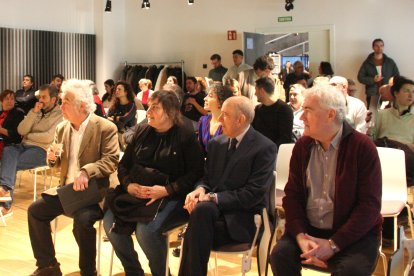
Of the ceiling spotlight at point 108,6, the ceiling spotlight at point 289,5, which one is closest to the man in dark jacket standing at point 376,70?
the ceiling spotlight at point 289,5

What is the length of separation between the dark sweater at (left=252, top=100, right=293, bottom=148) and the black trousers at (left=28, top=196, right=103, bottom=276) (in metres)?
1.65

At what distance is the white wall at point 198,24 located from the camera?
927cm

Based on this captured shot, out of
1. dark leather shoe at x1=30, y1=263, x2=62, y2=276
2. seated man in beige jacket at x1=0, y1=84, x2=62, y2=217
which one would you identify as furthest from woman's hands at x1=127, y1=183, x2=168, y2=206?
seated man in beige jacket at x1=0, y1=84, x2=62, y2=217

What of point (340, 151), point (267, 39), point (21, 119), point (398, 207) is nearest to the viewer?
point (340, 151)

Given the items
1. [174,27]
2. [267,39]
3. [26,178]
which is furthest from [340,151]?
[174,27]

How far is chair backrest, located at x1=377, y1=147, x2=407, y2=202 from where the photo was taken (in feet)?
11.9

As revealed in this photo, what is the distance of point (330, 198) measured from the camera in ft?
8.87

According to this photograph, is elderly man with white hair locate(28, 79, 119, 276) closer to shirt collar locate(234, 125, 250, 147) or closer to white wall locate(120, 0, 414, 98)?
shirt collar locate(234, 125, 250, 147)

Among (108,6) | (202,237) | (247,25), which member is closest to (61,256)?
(202,237)

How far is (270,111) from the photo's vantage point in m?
4.54

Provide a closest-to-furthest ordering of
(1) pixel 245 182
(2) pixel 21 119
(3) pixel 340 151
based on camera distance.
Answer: (3) pixel 340 151
(1) pixel 245 182
(2) pixel 21 119

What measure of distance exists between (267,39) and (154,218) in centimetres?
808

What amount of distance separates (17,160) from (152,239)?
2736 millimetres

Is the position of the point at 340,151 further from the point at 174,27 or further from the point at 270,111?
the point at 174,27
